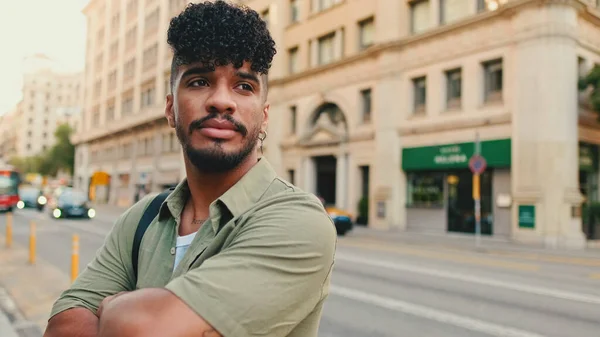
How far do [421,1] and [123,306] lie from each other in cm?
2567

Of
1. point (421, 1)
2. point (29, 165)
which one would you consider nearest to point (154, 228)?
point (421, 1)

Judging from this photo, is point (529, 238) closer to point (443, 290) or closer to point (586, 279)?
point (586, 279)

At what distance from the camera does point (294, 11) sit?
33.3m

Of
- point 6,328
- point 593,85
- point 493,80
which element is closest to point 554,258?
point 593,85

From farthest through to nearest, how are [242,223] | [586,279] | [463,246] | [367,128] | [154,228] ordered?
1. [367,128]
2. [463,246]
3. [586,279]
4. [154,228]
5. [242,223]

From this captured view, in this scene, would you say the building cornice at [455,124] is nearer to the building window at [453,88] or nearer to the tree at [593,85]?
the building window at [453,88]

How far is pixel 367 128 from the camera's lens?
86.9 ft

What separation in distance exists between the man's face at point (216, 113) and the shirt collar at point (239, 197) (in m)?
0.07

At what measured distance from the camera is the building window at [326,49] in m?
29.7

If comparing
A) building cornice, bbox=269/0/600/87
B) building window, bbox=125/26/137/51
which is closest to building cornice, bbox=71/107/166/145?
building window, bbox=125/26/137/51

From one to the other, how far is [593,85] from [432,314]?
15954mm

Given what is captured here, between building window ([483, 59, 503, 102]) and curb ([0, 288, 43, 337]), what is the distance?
1900 cm

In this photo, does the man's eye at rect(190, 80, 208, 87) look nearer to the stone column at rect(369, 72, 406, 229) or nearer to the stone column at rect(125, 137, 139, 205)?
the stone column at rect(369, 72, 406, 229)

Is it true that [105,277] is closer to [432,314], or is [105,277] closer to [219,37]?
[219,37]
